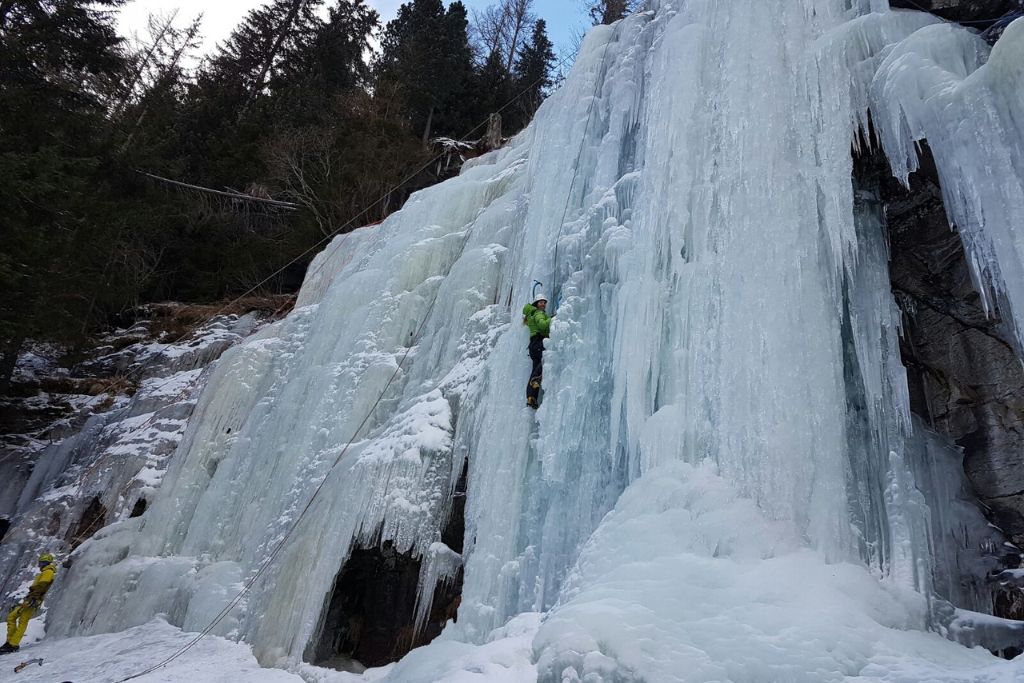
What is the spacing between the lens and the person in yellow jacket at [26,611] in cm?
689

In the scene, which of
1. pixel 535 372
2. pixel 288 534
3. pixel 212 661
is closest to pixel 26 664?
pixel 212 661

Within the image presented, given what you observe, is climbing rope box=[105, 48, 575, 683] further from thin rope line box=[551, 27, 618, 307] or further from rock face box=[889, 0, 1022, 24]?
rock face box=[889, 0, 1022, 24]

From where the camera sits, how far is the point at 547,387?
5.14 meters

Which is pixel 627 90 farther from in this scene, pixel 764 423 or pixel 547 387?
pixel 764 423

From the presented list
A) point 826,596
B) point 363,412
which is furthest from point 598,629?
point 363,412

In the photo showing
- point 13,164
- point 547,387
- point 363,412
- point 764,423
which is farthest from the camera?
point 13,164

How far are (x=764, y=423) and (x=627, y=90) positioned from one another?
11.9ft

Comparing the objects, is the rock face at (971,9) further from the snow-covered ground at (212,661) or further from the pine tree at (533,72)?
the pine tree at (533,72)

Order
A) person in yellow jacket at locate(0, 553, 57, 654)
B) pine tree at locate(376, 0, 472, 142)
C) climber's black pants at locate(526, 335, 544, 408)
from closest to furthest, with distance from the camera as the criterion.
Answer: climber's black pants at locate(526, 335, 544, 408), person in yellow jacket at locate(0, 553, 57, 654), pine tree at locate(376, 0, 472, 142)

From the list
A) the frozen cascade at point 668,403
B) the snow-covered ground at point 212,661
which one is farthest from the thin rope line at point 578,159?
the snow-covered ground at point 212,661

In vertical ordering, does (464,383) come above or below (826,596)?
above

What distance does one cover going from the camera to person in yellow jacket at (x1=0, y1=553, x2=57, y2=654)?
22.6 feet

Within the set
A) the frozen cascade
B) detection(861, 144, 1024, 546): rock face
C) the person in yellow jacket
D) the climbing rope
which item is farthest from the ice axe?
detection(861, 144, 1024, 546): rock face

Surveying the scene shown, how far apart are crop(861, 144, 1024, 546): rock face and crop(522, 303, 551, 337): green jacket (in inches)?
97.1
